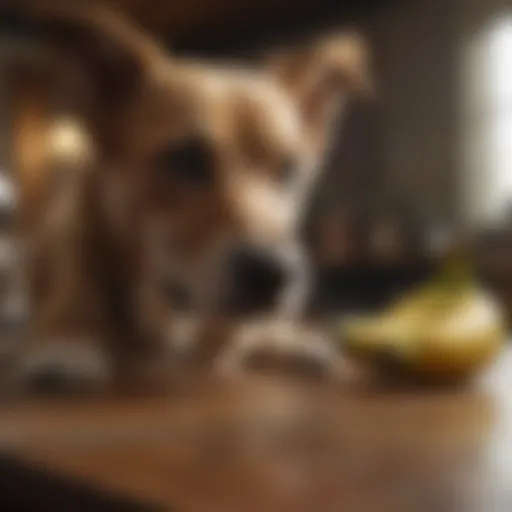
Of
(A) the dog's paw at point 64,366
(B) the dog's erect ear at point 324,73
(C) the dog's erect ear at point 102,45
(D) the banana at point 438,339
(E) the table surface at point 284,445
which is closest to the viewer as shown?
(E) the table surface at point 284,445

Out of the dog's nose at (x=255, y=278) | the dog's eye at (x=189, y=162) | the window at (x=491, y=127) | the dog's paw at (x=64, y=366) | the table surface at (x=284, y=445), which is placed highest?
the window at (x=491, y=127)

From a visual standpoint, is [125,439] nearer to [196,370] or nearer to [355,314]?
[196,370]

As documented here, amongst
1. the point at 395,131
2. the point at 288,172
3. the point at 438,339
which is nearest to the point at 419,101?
the point at 395,131

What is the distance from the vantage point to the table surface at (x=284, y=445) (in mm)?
347

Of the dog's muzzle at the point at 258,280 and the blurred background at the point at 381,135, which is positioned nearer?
the dog's muzzle at the point at 258,280

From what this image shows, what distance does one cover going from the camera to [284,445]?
46 cm

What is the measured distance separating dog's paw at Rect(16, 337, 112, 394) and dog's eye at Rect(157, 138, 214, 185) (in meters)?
0.20

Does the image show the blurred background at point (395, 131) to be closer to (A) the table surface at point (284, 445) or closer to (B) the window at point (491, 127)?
(B) the window at point (491, 127)

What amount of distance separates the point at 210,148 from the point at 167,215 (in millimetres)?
89

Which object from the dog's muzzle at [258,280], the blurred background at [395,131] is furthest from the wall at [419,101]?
the dog's muzzle at [258,280]

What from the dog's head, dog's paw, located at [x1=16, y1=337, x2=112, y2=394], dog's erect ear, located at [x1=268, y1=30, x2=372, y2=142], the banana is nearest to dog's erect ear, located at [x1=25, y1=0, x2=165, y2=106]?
the dog's head

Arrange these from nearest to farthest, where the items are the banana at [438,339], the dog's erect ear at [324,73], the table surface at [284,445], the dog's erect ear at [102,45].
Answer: the table surface at [284,445], the banana at [438,339], the dog's erect ear at [102,45], the dog's erect ear at [324,73]

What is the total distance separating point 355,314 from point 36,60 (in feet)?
A: 1.60

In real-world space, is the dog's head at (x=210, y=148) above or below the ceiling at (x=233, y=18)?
below
